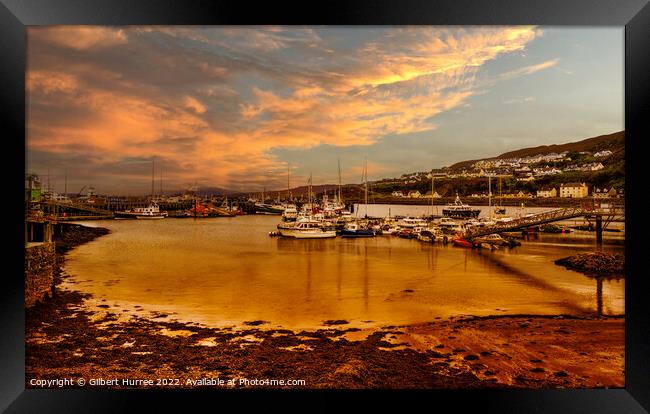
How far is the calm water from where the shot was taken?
459cm

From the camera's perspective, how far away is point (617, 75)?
4.50 m

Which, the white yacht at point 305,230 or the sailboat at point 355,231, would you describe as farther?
the sailboat at point 355,231

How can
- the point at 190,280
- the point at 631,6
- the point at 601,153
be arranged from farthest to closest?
1. the point at 190,280
2. the point at 601,153
3. the point at 631,6

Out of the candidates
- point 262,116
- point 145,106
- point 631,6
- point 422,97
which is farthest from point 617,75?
point 145,106

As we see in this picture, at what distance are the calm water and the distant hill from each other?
1677 mm

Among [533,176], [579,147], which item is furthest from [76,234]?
[579,147]

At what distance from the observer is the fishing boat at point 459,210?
294 inches

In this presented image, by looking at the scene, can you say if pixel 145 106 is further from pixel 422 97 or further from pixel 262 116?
pixel 422 97

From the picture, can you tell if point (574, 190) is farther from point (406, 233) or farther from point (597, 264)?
point (406, 233)

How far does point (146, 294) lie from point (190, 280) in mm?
710

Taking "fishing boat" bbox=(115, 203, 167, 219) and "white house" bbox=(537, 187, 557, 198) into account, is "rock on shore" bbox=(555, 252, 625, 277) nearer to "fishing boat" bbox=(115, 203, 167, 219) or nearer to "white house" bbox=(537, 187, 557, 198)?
"white house" bbox=(537, 187, 557, 198)

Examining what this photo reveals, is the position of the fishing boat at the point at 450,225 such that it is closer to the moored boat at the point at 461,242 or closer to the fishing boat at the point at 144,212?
the moored boat at the point at 461,242

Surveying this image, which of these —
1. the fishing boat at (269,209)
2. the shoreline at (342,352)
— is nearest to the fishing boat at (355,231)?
the fishing boat at (269,209)

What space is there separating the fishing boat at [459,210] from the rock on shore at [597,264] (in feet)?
6.07
